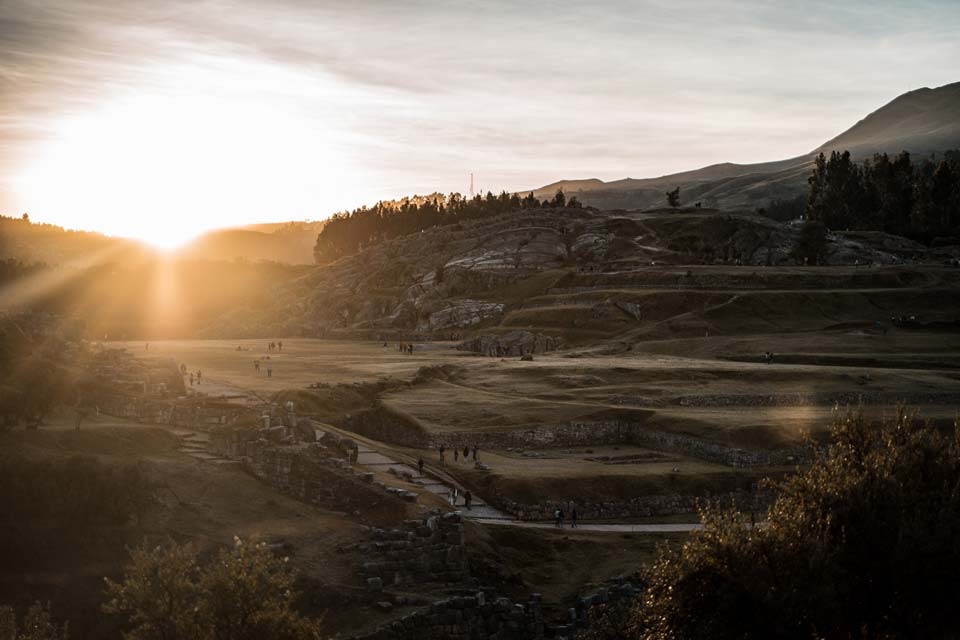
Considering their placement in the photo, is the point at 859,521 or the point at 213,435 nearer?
the point at 859,521

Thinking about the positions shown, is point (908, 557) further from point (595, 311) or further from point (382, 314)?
point (382, 314)

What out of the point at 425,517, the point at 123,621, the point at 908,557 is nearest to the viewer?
the point at 908,557

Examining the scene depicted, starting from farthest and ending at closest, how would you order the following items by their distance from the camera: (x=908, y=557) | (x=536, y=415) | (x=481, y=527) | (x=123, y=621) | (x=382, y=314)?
(x=382, y=314), (x=536, y=415), (x=481, y=527), (x=123, y=621), (x=908, y=557)

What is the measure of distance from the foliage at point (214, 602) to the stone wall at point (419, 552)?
928cm

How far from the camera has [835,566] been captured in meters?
28.4

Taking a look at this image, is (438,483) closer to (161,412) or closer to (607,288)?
(161,412)

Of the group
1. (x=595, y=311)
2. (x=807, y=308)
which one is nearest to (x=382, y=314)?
(x=595, y=311)

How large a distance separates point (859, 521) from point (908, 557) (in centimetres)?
188

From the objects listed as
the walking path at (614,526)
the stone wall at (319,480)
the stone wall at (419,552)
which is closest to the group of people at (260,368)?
the walking path at (614,526)

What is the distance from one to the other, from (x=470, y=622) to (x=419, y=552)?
3.97 m

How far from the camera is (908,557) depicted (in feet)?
95.3

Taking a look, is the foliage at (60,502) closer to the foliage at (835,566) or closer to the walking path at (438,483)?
the walking path at (438,483)

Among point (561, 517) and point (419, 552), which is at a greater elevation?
point (419, 552)

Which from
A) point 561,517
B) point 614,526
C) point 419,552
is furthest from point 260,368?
point 419,552
